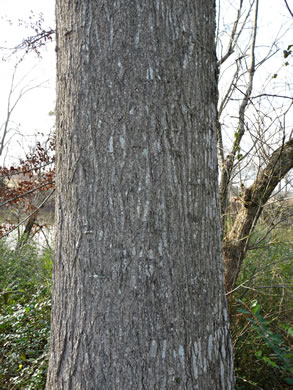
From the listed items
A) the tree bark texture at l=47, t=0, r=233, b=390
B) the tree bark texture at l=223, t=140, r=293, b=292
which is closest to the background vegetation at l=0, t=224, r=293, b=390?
the tree bark texture at l=223, t=140, r=293, b=292

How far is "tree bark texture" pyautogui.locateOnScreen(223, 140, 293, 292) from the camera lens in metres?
2.80

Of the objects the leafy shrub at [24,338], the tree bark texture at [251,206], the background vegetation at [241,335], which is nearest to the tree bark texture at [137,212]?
the background vegetation at [241,335]

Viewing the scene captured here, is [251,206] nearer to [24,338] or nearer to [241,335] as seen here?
[241,335]

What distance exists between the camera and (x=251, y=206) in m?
2.92

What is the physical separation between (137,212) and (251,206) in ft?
6.53

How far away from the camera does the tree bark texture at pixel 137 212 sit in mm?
1155

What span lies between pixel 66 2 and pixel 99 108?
518 millimetres

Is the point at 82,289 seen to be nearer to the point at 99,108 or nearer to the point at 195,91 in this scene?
the point at 99,108

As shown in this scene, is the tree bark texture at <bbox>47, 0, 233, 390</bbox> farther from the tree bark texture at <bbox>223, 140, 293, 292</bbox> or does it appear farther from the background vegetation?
the tree bark texture at <bbox>223, 140, 293, 292</bbox>

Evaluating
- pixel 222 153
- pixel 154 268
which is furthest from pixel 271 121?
pixel 154 268

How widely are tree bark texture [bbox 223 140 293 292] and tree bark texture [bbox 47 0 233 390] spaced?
1606mm

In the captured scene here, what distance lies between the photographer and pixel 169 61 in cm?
123

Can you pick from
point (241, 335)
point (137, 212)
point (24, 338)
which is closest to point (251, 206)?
point (241, 335)

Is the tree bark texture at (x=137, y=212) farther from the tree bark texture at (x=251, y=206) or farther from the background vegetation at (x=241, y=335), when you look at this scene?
the tree bark texture at (x=251, y=206)
